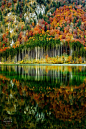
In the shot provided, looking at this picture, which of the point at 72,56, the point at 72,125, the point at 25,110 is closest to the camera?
the point at 72,125

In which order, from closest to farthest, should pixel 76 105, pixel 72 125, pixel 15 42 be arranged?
pixel 72 125 < pixel 76 105 < pixel 15 42

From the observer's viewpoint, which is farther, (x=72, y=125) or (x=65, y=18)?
(x=65, y=18)

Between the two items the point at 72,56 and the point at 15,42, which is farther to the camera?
the point at 15,42

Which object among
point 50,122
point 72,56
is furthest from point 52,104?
point 72,56

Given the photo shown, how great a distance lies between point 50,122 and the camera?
340 inches

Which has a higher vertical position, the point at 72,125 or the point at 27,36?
the point at 27,36

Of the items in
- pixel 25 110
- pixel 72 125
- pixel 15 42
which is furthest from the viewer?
pixel 15 42

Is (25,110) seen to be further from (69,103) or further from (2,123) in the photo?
(69,103)

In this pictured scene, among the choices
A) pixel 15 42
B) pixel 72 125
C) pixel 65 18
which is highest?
pixel 65 18

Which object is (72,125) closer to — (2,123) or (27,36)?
(2,123)

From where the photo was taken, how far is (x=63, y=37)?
160 meters

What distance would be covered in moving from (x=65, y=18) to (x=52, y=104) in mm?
182684

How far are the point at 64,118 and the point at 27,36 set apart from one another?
17526 centimetres

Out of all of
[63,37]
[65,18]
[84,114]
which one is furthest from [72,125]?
[65,18]
